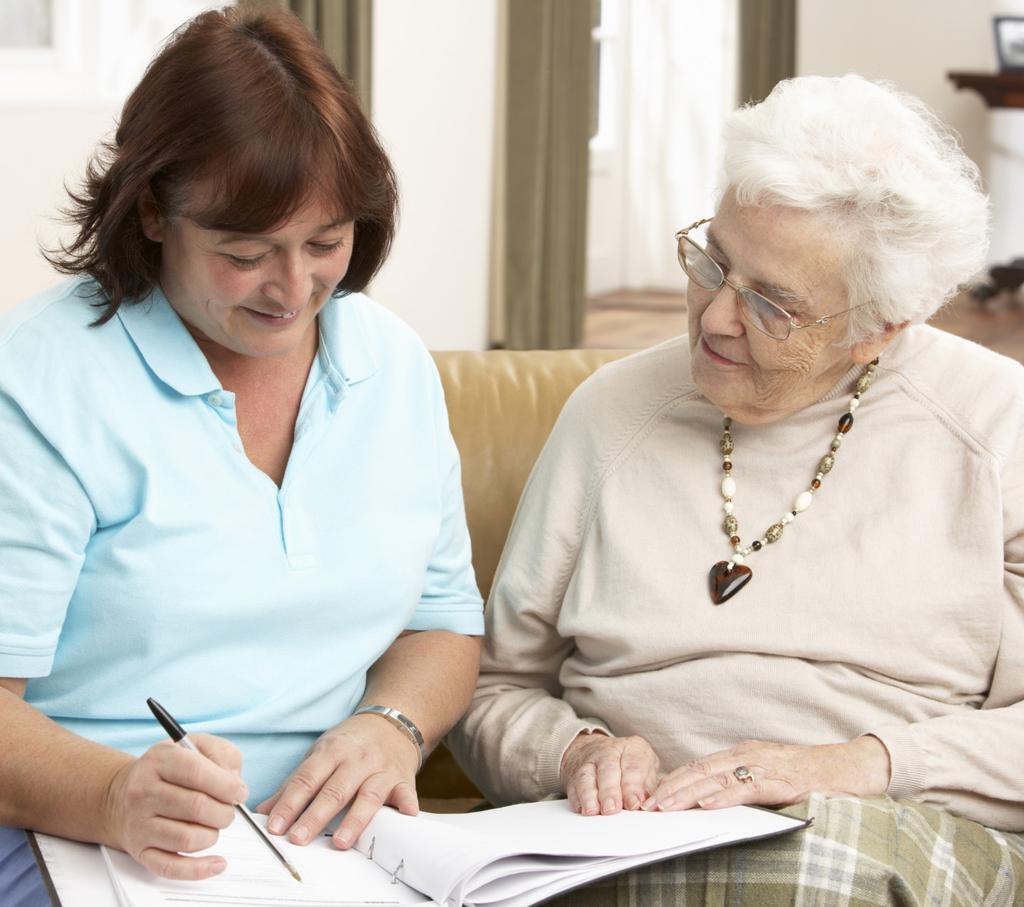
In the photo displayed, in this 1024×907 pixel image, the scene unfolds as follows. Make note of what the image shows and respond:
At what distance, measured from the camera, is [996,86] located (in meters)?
7.71

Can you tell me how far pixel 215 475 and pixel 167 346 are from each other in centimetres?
14

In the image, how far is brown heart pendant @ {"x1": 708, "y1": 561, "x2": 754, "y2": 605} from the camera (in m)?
1.64

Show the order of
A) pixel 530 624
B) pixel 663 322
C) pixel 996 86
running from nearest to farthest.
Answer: pixel 530 624
pixel 663 322
pixel 996 86

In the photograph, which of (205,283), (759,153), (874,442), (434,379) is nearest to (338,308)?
(434,379)

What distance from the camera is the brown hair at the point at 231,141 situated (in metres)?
1.32

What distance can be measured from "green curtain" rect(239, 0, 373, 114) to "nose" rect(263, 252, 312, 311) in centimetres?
314

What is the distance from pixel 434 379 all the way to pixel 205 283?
365 millimetres

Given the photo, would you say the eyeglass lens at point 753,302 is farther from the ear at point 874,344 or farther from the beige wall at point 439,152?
the beige wall at point 439,152

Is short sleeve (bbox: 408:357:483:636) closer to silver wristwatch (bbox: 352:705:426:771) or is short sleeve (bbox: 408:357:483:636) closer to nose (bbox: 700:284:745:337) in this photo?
silver wristwatch (bbox: 352:705:426:771)

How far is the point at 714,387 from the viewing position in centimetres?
166

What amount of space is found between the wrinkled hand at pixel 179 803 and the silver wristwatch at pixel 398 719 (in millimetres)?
369

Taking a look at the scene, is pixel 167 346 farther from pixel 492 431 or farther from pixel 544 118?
pixel 544 118

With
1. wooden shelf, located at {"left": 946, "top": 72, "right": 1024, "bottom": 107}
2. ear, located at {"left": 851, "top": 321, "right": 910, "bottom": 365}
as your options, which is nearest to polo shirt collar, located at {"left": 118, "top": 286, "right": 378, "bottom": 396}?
ear, located at {"left": 851, "top": 321, "right": 910, "bottom": 365}

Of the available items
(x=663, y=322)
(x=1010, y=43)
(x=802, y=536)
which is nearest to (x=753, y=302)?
(x=802, y=536)
